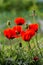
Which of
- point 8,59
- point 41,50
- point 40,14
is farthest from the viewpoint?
point 40,14

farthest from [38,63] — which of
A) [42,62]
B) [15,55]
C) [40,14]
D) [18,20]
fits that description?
[40,14]

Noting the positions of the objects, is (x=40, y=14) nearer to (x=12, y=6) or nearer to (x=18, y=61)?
(x=12, y=6)

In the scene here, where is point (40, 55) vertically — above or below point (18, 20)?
below

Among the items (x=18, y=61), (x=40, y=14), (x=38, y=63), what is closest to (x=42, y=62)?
(x=38, y=63)

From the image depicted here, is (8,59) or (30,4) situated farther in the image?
(30,4)

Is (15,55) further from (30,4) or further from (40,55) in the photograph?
(30,4)

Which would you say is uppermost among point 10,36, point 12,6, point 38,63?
point 10,36

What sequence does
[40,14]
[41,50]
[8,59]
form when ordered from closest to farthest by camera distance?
1. [8,59]
2. [41,50]
3. [40,14]

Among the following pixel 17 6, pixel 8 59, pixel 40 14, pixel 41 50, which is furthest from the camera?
pixel 17 6

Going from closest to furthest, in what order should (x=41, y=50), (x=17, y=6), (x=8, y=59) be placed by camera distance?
(x=8, y=59)
(x=41, y=50)
(x=17, y=6)
